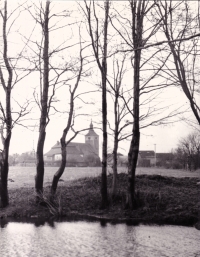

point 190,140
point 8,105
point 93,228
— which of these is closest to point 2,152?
point 8,105

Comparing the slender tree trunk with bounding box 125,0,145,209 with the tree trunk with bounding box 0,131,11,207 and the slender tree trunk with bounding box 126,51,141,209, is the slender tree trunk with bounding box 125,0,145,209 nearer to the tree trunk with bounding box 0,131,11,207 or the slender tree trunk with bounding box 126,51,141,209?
the slender tree trunk with bounding box 126,51,141,209

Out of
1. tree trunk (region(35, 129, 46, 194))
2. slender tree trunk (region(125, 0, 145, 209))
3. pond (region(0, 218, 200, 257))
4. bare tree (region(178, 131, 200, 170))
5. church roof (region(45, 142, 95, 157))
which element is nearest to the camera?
pond (region(0, 218, 200, 257))

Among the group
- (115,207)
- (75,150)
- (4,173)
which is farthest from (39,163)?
(75,150)

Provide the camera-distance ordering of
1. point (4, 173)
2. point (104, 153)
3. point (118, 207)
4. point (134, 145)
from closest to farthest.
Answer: point (134, 145) → point (104, 153) → point (118, 207) → point (4, 173)

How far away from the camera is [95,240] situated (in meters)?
11.8

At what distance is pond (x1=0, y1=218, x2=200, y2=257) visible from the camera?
1020cm

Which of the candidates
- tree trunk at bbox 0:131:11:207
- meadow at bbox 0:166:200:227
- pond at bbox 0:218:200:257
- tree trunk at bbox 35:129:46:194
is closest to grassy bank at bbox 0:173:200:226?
meadow at bbox 0:166:200:227

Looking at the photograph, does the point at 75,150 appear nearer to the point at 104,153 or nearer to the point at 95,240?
the point at 104,153

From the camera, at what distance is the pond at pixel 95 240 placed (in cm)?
1020

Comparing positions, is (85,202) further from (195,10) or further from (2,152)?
(195,10)

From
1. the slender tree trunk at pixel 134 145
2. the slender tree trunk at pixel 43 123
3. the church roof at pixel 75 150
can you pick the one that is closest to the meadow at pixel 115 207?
the slender tree trunk at pixel 134 145

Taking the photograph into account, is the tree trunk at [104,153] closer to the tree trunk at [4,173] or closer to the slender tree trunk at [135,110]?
the slender tree trunk at [135,110]

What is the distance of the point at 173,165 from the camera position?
262 feet

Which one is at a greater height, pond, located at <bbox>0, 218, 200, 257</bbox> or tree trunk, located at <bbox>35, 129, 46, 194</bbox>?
tree trunk, located at <bbox>35, 129, 46, 194</bbox>
